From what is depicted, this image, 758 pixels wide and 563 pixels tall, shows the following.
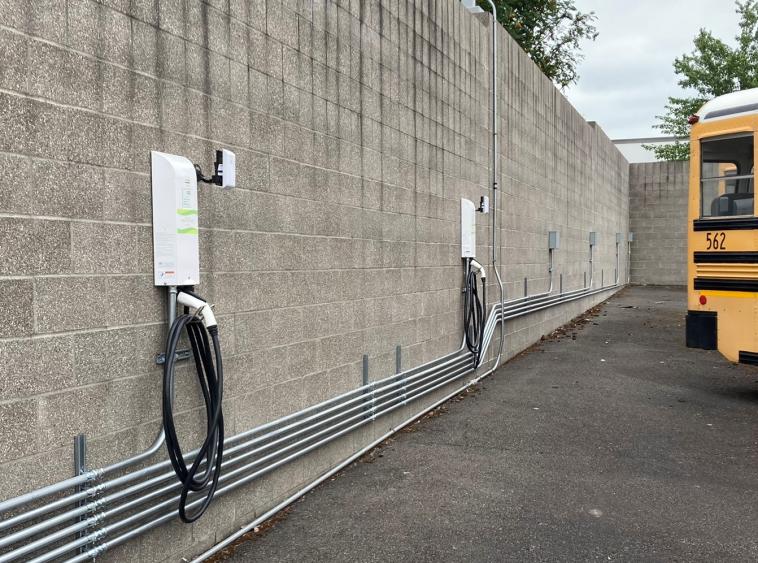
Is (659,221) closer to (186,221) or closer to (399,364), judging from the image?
(399,364)

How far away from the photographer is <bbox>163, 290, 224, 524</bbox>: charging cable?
10.6 feet

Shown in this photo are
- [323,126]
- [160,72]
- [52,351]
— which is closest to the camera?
[52,351]

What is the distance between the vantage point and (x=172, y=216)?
3.32 meters

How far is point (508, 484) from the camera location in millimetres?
4883

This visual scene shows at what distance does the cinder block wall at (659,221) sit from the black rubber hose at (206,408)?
79.3ft

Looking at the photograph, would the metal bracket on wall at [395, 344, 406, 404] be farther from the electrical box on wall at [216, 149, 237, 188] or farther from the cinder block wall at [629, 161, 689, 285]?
the cinder block wall at [629, 161, 689, 285]

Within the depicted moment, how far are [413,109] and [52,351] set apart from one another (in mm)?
4501

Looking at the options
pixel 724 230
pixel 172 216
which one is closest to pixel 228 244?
pixel 172 216

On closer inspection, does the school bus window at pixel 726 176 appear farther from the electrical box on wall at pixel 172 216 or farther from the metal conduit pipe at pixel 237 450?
the electrical box on wall at pixel 172 216

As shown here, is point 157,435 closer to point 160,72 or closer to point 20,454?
point 20,454

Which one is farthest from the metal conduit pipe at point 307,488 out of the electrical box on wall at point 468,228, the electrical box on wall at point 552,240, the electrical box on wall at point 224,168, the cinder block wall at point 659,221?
the cinder block wall at point 659,221

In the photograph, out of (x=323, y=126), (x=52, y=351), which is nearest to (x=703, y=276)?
(x=323, y=126)

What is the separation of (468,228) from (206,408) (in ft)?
15.7

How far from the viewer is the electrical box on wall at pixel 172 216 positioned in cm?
331
